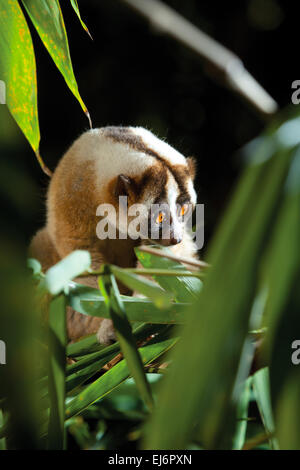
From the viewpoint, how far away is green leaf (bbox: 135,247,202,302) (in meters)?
0.70

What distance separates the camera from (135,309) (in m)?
0.66

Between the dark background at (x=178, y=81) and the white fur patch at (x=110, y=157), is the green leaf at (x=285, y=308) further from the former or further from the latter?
the dark background at (x=178, y=81)

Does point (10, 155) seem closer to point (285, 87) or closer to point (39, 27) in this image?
point (39, 27)

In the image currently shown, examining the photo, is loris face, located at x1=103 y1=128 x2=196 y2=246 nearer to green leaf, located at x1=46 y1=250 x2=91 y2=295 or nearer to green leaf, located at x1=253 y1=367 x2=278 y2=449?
green leaf, located at x1=253 y1=367 x2=278 y2=449

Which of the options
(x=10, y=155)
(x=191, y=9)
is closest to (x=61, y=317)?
(x=10, y=155)

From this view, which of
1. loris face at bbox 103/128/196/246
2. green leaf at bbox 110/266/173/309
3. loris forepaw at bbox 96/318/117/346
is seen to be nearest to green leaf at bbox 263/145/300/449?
green leaf at bbox 110/266/173/309

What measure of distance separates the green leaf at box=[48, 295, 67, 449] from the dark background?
64.5 inches

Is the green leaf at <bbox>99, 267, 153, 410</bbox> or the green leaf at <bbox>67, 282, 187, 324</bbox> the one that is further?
→ the green leaf at <bbox>67, 282, 187, 324</bbox>

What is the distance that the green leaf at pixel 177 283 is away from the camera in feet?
2.29

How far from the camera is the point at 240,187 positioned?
38cm

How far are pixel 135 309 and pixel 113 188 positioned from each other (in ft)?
1.76

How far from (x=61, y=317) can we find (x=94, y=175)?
0.67 metres

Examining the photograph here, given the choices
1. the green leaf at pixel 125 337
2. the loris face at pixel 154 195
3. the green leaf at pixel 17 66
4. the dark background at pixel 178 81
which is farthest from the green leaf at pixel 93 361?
the dark background at pixel 178 81

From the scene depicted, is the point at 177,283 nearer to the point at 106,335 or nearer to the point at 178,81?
the point at 106,335
